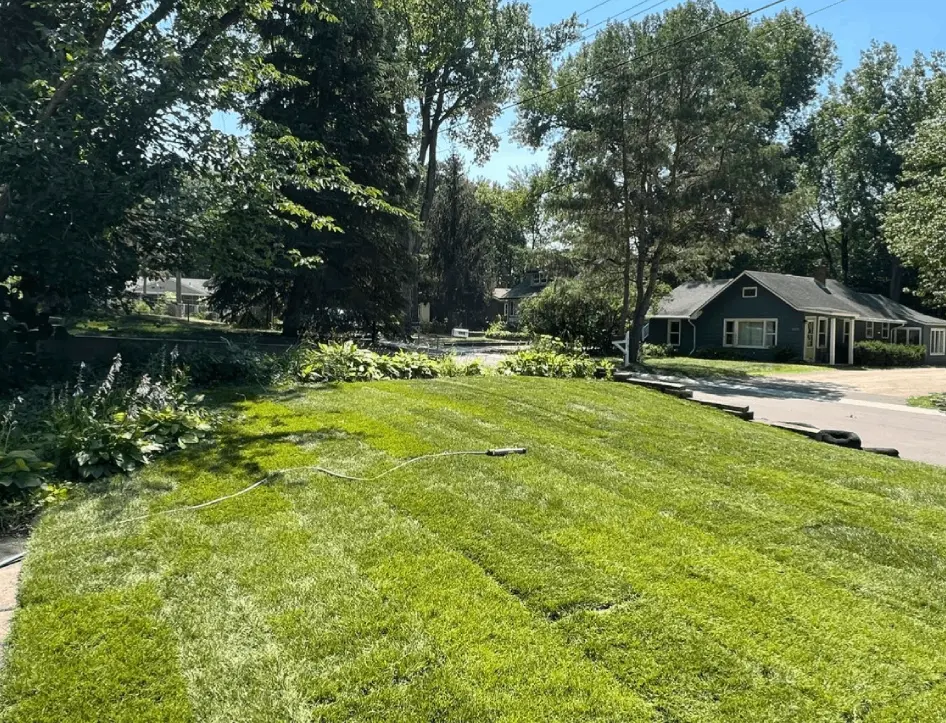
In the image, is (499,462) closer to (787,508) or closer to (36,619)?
(787,508)

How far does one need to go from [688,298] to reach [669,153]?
13.6 m

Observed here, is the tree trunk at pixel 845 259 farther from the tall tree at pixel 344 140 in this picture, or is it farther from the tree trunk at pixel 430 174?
the tall tree at pixel 344 140

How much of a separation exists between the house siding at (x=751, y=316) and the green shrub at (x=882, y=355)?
3548mm

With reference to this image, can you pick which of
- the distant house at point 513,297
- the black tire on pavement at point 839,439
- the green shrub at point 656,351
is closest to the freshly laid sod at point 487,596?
the black tire on pavement at point 839,439

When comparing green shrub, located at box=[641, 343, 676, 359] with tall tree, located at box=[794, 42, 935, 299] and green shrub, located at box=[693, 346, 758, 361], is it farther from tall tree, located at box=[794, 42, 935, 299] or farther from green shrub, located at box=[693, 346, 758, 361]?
tall tree, located at box=[794, 42, 935, 299]

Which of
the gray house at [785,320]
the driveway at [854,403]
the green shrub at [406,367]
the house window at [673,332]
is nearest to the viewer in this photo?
the driveway at [854,403]

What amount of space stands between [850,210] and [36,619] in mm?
47274

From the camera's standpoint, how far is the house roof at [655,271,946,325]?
29.7 metres

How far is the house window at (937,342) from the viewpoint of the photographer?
112 feet

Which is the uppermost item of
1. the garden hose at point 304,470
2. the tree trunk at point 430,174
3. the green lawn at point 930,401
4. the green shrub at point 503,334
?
the tree trunk at point 430,174

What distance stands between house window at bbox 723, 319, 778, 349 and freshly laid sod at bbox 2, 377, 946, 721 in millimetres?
26599

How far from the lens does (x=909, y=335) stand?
113ft

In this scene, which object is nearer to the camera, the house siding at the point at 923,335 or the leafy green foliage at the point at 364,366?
the leafy green foliage at the point at 364,366

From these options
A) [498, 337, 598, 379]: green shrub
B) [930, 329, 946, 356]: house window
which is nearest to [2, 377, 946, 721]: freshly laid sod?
[498, 337, 598, 379]: green shrub
